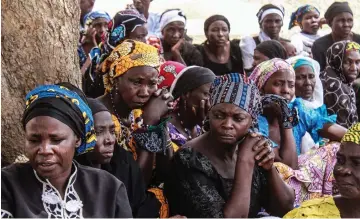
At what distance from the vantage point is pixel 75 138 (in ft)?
10.6

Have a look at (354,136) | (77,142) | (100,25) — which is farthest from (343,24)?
(77,142)

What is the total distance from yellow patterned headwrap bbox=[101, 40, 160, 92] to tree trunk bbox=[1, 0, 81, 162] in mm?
368

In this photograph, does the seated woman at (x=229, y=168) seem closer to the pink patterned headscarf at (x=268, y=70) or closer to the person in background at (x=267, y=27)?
the pink patterned headscarf at (x=268, y=70)

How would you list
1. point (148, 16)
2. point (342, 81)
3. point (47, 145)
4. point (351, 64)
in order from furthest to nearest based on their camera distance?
point (148, 16) → point (342, 81) → point (351, 64) → point (47, 145)

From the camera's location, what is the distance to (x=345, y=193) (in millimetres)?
3527

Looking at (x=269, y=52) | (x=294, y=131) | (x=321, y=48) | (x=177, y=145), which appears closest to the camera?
(x=177, y=145)

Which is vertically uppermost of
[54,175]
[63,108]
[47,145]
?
[63,108]

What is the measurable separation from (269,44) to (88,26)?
6.56ft

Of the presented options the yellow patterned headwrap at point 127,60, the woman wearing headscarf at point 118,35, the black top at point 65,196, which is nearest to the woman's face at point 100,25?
the woman wearing headscarf at point 118,35

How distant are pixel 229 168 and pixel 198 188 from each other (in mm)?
279

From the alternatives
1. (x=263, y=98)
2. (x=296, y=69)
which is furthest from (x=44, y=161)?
(x=296, y=69)

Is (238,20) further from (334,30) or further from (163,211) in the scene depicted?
(163,211)

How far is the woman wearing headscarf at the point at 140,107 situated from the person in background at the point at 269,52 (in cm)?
277

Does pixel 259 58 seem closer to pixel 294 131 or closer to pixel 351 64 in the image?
pixel 351 64
